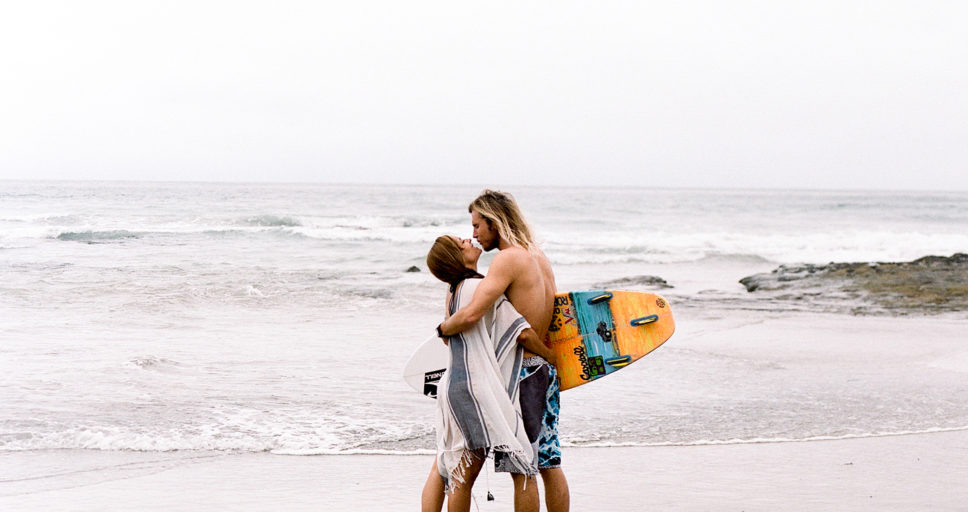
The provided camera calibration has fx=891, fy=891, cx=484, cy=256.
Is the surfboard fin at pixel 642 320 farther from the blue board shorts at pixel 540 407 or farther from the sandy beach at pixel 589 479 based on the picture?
the sandy beach at pixel 589 479

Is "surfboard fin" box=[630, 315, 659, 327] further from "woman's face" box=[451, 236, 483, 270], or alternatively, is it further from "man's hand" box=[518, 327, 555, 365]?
"woman's face" box=[451, 236, 483, 270]

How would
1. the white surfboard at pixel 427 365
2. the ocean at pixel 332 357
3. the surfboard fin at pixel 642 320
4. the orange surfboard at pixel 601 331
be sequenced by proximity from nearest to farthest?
the orange surfboard at pixel 601 331 → the white surfboard at pixel 427 365 → the surfboard fin at pixel 642 320 → the ocean at pixel 332 357

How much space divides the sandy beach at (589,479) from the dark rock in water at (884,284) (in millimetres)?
8563

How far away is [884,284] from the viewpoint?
50.2 feet

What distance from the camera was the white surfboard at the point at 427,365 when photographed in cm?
388

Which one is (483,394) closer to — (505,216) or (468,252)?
(468,252)

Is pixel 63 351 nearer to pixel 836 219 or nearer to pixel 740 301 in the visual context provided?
pixel 740 301

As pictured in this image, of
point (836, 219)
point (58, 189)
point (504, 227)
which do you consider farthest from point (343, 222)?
point (504, 227)

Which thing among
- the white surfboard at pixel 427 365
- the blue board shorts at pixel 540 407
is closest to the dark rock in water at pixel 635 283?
the white surfboard at pixel 427 365

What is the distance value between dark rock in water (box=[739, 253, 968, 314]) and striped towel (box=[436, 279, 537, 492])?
36.1 ft

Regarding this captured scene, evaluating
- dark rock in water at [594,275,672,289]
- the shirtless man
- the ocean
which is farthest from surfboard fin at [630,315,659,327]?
dark rock in water at [594,275,672,289]

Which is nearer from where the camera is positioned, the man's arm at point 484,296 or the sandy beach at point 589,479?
the man's arm at point 484,296

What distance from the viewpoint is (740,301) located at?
46.9ft

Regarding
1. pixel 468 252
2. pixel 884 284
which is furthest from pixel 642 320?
pixel 884 284
